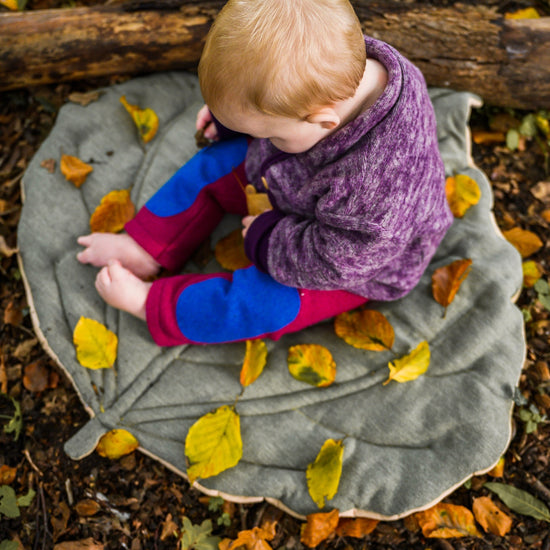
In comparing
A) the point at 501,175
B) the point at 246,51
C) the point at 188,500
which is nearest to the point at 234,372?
the point at 188,500

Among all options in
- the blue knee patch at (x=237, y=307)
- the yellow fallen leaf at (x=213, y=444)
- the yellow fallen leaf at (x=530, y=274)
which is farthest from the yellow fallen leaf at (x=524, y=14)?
the yellow fallen leaf at (x=213, y=444)

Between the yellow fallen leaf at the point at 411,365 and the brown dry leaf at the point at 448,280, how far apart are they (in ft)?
0.55

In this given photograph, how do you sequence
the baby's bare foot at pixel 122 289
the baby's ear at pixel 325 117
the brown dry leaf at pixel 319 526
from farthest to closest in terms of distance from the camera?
the baby's bare foot at pixel 122 289
the brown dry leaf at pixel 319 526
the baby's ear at pixel 325 117

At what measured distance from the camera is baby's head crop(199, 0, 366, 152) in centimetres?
91

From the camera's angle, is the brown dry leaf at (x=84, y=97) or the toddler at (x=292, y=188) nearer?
the toddler at (x=292, y=188)

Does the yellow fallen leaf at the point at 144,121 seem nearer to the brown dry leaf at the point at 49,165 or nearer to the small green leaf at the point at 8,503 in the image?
the brown dry leaf at the point at 49,165

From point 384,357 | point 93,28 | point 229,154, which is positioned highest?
point 93,28

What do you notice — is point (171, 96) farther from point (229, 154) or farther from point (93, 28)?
point (229, 154)

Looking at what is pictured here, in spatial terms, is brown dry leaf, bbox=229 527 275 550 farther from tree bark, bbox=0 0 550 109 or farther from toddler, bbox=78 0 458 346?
tree bark, bbox=0 0 550 109

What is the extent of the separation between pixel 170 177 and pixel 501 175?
1282mm

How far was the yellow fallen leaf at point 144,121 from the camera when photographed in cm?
188

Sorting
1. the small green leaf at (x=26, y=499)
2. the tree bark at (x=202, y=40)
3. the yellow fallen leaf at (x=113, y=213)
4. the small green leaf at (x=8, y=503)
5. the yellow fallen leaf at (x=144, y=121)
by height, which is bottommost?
the small green leaf at (x=26, y=499)

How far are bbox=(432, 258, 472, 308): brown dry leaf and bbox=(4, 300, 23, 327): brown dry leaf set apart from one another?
1393mm

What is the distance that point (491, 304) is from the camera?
62.0 inches
